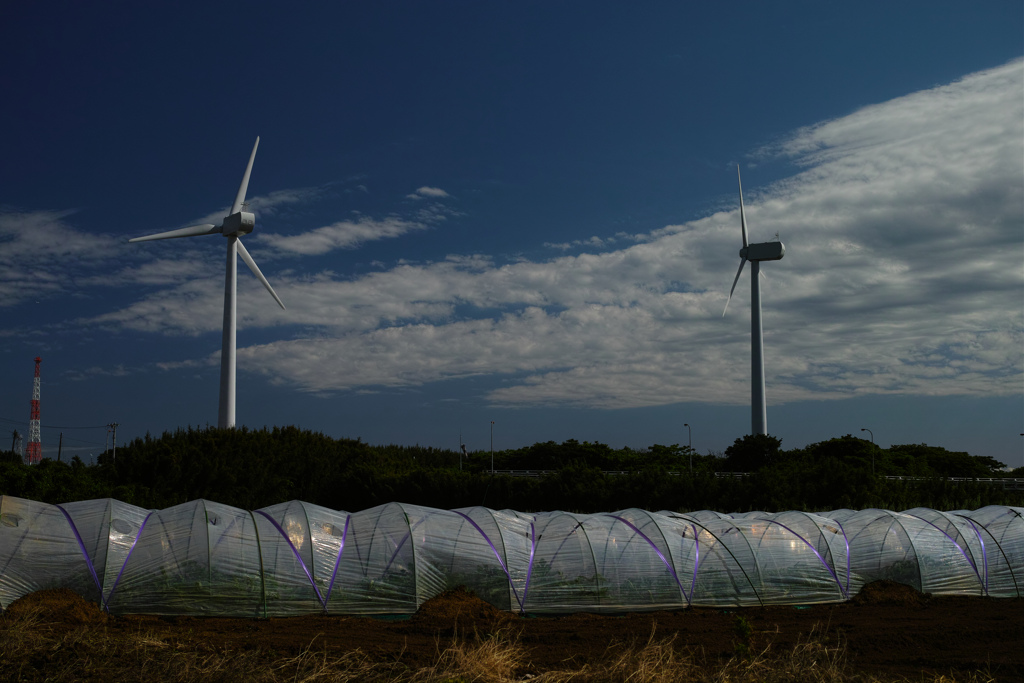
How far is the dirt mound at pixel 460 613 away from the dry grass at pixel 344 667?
648 cm

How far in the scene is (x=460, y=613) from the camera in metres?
21.9

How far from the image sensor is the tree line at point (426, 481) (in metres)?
44.5

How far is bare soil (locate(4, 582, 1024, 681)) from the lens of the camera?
1584cm

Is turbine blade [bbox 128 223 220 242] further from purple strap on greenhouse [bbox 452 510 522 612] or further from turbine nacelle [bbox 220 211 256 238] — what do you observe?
purple strap on greenhouse [bbox 452 510 522 612]

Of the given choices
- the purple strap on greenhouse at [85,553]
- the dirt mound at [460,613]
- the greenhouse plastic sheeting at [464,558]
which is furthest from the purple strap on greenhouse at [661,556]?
the purple strap on greenhouse at [85,553]

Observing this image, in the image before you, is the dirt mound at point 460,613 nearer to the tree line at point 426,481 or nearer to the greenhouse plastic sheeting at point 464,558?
the greenhouse plastic sheeting at point 464,558

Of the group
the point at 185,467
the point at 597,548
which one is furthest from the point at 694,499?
the point at 185,467

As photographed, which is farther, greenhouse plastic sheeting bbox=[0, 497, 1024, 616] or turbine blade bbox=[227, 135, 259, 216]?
turbine blade bbox=[227, 135, 259, 216]

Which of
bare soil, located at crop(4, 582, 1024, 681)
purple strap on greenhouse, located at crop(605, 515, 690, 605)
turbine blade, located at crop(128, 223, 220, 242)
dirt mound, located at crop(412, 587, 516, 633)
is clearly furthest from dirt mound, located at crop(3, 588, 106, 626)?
turbine blade, located at crop(128, 223, 220, 242)

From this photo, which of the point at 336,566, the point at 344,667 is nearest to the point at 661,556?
the point at 336,566

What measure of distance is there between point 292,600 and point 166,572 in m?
3.48

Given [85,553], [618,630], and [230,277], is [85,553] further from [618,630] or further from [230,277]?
[230,277]

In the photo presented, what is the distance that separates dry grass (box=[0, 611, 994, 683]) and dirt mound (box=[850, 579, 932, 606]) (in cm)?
1066

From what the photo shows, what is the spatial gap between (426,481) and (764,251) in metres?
39.9
